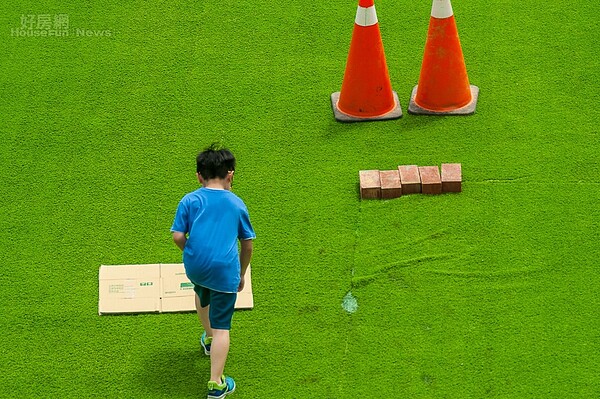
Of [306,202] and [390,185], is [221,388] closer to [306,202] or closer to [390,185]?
[306,202]

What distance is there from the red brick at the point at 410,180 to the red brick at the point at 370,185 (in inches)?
6.5

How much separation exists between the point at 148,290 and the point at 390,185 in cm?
177

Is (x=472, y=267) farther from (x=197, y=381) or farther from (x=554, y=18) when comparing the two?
(x=554, y=18)

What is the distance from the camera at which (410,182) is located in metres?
7.87

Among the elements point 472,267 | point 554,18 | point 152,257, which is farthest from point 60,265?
point 554,18

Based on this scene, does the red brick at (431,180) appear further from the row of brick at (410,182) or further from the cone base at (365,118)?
the cone base at (365,118)

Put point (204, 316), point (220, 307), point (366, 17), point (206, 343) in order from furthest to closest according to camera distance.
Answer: point (366, 17) → point (206, 343) → point (204, 316) → point (220, 307)

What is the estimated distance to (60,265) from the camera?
7.50 meters

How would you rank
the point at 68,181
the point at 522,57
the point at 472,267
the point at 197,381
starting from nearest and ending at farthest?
the point at 197,381 → the point at 472,267 → the point at 68,181 → the point at 522,57

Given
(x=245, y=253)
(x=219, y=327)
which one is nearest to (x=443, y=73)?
(x=245, y=253)

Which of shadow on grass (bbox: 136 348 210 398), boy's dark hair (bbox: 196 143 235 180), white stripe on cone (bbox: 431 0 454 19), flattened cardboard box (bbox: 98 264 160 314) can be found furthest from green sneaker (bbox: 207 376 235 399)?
→ white stripe on cone (bbox: 431 0 454 19)

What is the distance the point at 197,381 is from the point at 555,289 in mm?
2260

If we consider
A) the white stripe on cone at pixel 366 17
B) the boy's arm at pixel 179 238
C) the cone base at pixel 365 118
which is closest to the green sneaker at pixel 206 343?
the boy's arm at pixel 179 238

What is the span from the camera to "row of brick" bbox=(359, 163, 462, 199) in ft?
25.8
